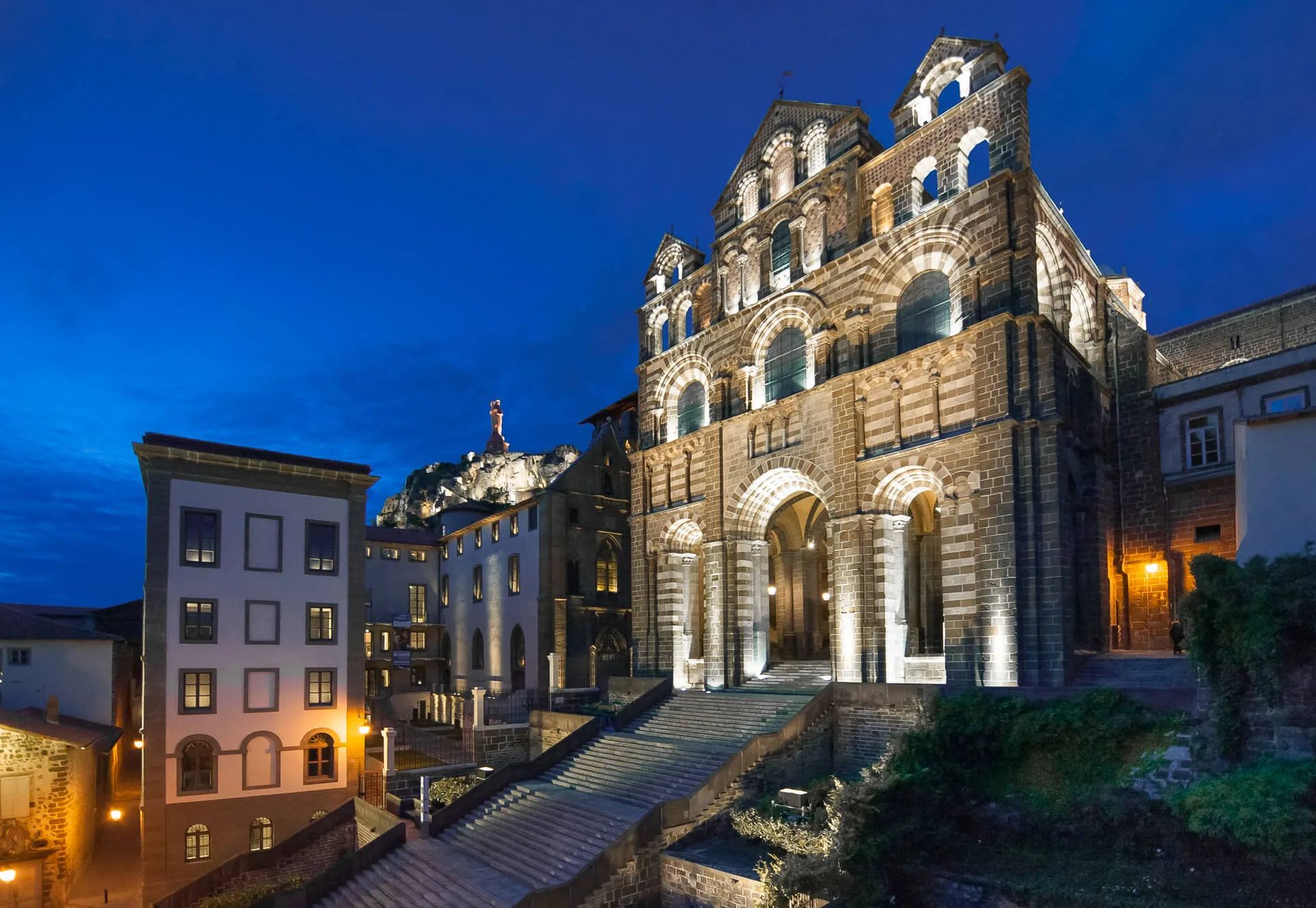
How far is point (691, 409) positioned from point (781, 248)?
7.16 m

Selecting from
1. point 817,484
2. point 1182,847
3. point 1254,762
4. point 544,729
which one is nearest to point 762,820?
point 1182,847

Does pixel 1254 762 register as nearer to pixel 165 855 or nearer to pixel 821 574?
pixel 821 574

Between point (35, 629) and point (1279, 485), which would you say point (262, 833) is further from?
point (1279, 485)

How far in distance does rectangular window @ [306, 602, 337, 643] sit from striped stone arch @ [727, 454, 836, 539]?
553 inches

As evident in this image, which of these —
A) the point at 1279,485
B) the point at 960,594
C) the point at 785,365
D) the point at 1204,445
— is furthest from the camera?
the point at 785,365

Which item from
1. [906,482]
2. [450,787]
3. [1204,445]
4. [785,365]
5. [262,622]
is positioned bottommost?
[450,787]

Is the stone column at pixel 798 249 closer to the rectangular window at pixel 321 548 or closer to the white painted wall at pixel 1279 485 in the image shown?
the white painted wall at pixel 1279 485

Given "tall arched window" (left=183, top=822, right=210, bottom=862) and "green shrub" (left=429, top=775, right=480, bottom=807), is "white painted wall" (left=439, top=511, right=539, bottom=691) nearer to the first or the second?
"green shrub" (left=429, top=775, right=480, bottom=807)

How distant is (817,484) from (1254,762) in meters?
13.9

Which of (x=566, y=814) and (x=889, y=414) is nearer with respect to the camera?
(x=566, y=814)

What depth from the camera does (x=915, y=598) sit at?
2873cm

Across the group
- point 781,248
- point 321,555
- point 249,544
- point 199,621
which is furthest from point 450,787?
point 781,248

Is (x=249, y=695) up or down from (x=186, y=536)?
down

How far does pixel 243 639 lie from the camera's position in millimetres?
27562
